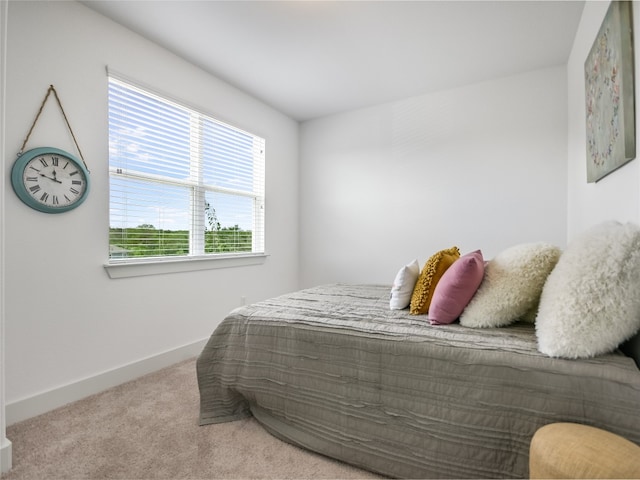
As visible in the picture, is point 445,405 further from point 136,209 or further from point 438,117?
point 438,117

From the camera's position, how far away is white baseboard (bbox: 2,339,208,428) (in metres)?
1.91

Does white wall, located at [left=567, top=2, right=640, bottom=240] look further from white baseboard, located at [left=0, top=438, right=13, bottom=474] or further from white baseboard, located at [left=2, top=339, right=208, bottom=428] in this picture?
white baseboard, located at [left=2, top=339, right=208, bottom=428]

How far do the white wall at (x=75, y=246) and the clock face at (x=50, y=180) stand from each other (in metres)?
0.05

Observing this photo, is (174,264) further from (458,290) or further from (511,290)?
(511,290)

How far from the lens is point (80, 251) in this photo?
2197 mm

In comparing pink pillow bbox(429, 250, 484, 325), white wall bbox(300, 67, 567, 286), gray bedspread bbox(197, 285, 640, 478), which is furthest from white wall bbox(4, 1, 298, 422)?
pink pillow bbox(429, 250, 484, 325)

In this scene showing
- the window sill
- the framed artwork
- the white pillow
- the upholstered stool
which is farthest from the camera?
the window sill

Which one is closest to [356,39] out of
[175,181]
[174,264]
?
[175,181]

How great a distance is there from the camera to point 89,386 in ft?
7.28

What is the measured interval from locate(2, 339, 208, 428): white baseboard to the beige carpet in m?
0.05

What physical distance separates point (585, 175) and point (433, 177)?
4.61ft

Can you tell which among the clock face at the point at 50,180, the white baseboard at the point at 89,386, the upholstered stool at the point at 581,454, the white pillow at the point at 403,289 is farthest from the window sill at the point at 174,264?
the upholstered stool at the point at 581,454

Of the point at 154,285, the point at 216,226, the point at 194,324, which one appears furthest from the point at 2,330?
the point at 216,226

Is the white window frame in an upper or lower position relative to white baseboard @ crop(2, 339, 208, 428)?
upper
